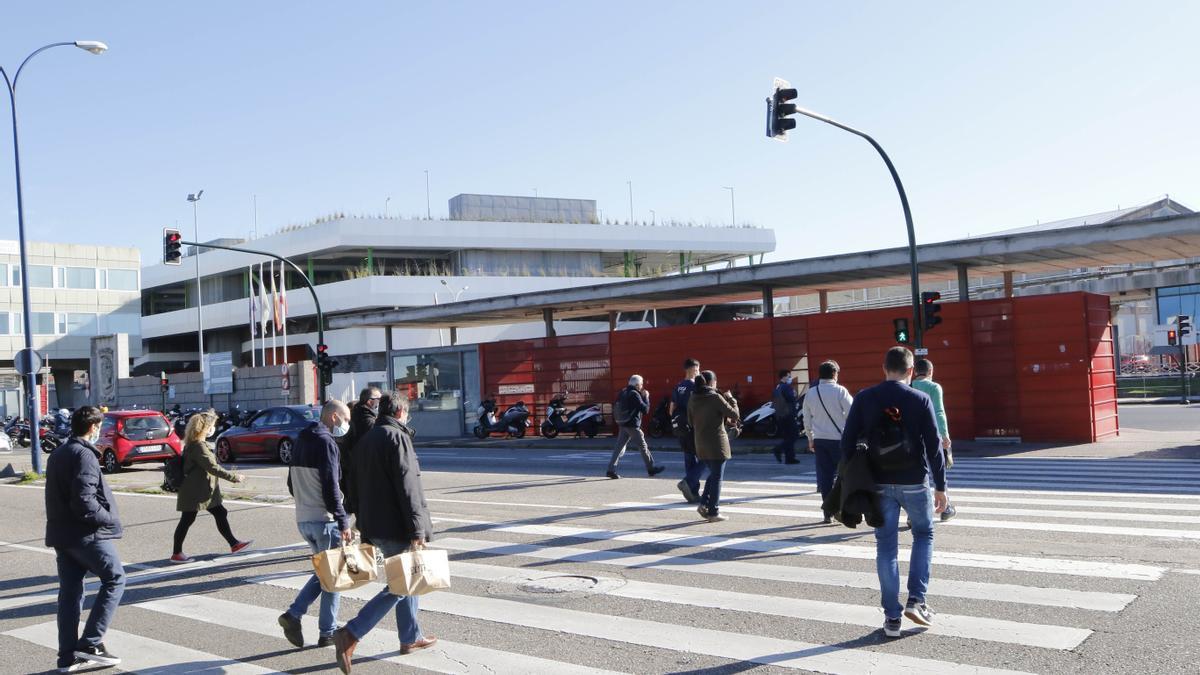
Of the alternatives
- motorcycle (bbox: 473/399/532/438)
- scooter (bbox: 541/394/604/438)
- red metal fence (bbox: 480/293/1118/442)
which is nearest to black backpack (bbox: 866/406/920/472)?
red metal fence (bbox: 480/293/1118/442)

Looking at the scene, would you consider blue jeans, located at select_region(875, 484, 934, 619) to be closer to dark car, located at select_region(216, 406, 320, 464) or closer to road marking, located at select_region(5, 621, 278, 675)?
road marking, located at select_region(5, 621, 278, 675)

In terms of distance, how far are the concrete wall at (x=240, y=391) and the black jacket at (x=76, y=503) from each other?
1427 inches

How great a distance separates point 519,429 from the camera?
100ft

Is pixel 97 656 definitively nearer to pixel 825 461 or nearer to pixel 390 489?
pixel 390 489

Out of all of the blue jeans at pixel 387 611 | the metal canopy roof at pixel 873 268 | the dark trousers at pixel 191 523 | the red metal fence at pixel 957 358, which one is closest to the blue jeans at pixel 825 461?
the blue jeans at pixel 387 611

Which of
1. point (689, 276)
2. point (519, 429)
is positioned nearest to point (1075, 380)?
point (689, 276)

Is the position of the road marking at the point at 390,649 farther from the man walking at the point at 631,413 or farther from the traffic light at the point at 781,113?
the traffic light at the point at 781,113

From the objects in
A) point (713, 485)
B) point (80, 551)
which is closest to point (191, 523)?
point (80, 551)

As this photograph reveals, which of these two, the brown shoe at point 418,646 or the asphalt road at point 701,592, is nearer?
the asphalt road at point 701,592

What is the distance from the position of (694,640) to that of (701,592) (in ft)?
4.47

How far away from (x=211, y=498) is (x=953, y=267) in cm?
1899

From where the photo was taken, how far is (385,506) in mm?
6293

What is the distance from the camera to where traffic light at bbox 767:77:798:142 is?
17391 millimetres

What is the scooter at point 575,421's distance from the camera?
29.2 meters
